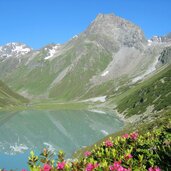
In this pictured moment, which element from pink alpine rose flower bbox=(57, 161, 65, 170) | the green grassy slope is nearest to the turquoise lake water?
the green grassy slope

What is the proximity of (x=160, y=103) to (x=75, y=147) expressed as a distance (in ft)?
216

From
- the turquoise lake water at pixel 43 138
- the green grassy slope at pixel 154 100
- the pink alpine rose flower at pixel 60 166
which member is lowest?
the pink alpine rose flower at pixel 60 166

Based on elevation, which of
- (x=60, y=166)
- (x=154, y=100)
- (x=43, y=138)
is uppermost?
(x=154, y=100)

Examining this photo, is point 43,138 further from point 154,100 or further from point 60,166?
point 60,166

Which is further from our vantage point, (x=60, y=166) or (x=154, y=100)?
(x=154, y=100)

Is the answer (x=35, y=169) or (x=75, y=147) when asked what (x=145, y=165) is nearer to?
(x=35, y=169)

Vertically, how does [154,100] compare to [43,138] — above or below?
above

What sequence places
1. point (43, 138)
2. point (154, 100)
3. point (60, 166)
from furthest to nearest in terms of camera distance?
point (154, 100) < point (43, 138) < point (60, 166)

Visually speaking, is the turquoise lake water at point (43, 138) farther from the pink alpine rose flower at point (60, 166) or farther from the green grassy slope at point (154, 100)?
the pink alpine rose flower at point (60, 166)

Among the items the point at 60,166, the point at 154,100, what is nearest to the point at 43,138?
the point at 154,100

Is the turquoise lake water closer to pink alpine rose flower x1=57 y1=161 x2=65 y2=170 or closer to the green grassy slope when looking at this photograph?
the green grassy slope

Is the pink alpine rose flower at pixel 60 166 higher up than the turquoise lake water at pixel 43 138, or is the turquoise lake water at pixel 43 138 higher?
the turquoise lake water at pixel 43 138

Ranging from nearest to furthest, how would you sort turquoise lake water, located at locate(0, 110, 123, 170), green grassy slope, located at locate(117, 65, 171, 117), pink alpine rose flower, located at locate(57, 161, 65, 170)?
pink alpine rose flower, located at locate(57, 161, 65, 170)
turquoise lake water, located at locate(0, 110, 123, 170)
green grassy slope, located at locate(117, 65, 171, 117)

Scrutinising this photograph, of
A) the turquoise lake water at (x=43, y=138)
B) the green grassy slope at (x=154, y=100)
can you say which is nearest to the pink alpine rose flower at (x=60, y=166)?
the turquoise lake water at (x=43, y=138)
